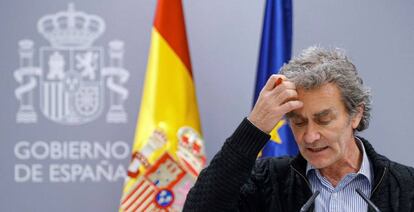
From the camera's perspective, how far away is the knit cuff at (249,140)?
1249 millimetres

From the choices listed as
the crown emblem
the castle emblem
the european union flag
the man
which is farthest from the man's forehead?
the crown emblem

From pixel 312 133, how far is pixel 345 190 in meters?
0.19

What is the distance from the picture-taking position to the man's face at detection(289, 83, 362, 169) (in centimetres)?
126

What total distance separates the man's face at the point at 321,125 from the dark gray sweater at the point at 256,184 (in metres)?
0.08

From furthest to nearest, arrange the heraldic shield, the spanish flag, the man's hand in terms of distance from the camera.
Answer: the heraldic shield, the spanish flag, the man's hand

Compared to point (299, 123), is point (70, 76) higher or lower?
lower

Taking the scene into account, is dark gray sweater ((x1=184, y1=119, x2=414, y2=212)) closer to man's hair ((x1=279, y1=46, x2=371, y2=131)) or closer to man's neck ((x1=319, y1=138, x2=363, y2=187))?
man's neck ((x1=319, y1=138, x2=363, y2=187))

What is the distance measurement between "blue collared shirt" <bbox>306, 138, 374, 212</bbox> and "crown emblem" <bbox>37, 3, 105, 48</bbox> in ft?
5.81

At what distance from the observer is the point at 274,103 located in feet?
4.03

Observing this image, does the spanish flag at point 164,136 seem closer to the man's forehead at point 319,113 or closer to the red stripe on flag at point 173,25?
the red stripe on flag at point 173,25

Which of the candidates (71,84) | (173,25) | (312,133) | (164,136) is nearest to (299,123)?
(312,133)

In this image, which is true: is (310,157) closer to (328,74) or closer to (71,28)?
(328,74)

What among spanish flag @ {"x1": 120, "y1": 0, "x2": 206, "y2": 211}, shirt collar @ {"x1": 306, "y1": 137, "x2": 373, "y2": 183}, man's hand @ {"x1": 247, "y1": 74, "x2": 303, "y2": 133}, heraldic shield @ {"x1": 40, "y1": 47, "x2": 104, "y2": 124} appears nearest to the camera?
man's hand @ {"x1": 247, "y1": 74, "x2": 303, "y2": 133}

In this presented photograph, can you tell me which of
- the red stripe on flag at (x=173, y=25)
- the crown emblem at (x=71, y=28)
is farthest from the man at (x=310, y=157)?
the crown emblem at (x=71, y=28)
